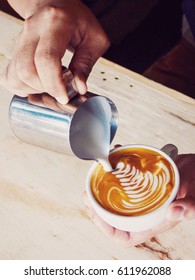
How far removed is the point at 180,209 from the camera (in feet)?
2.47

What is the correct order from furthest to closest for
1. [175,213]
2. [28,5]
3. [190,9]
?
[190,9]
[28,5]
[175,213]

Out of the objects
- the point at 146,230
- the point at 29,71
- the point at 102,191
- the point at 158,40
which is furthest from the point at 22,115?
the point at 158,40

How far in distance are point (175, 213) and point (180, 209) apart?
0.4 inches

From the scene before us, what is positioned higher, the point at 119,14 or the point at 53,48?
the point at 53,48

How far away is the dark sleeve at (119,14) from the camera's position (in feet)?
5.25

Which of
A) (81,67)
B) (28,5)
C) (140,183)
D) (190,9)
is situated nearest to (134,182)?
(140,183)

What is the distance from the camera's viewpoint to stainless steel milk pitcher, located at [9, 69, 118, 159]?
0.83 m

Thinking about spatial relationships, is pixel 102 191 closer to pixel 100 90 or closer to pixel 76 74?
pixel 76 74

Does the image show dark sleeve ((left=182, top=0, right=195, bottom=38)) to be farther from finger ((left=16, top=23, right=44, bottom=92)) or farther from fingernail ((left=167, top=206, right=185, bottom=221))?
fingernail ((left=167, top=206, right=185, bottom=221))

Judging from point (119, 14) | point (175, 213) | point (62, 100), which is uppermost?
point (62, 100)

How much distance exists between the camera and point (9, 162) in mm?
998

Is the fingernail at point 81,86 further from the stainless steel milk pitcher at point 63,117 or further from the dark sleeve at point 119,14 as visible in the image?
the dark sleeve at point 119,14

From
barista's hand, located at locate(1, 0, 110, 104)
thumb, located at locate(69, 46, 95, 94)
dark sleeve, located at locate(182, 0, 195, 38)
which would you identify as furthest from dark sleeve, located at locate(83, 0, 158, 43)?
thumb, located at locate(69, 46, 95, 94)

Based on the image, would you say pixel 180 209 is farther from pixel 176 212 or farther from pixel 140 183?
pixel 140 183
